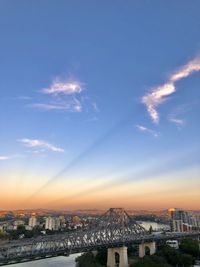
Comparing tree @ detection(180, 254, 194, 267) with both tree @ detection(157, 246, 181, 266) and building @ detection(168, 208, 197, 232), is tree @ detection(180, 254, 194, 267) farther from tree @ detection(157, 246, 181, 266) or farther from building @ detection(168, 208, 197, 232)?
building @ detection(168, 208, 197, 232)

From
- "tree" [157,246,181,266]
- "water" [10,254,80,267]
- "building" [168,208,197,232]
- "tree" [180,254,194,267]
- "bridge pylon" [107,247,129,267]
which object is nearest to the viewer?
"tree" [180,254,194,267]

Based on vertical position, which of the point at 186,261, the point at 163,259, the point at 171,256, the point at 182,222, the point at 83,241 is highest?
the point at 182,222

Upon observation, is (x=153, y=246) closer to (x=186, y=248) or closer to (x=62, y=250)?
(x=186, y=248)

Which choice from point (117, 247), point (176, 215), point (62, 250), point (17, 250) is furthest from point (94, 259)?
point (176, 215)

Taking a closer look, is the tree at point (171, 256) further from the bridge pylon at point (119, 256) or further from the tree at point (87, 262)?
the tree at point (87, 262)

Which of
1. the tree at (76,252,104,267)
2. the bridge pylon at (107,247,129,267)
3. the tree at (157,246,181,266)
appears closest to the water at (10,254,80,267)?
the tree at (76,252,104,267)

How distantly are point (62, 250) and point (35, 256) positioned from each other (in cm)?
349

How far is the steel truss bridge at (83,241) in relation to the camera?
24.2 meters

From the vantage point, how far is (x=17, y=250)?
26.0m

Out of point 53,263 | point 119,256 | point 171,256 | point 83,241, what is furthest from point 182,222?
point 83,241

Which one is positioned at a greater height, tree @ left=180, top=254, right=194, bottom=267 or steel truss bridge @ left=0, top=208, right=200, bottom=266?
steel truss bridge @ left=0, top=208, right=200, bottom=266

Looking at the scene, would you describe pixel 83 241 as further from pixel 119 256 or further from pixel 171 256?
pixel 171 256

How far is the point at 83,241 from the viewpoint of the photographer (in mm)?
32625

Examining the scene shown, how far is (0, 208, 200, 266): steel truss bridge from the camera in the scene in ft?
79.3
